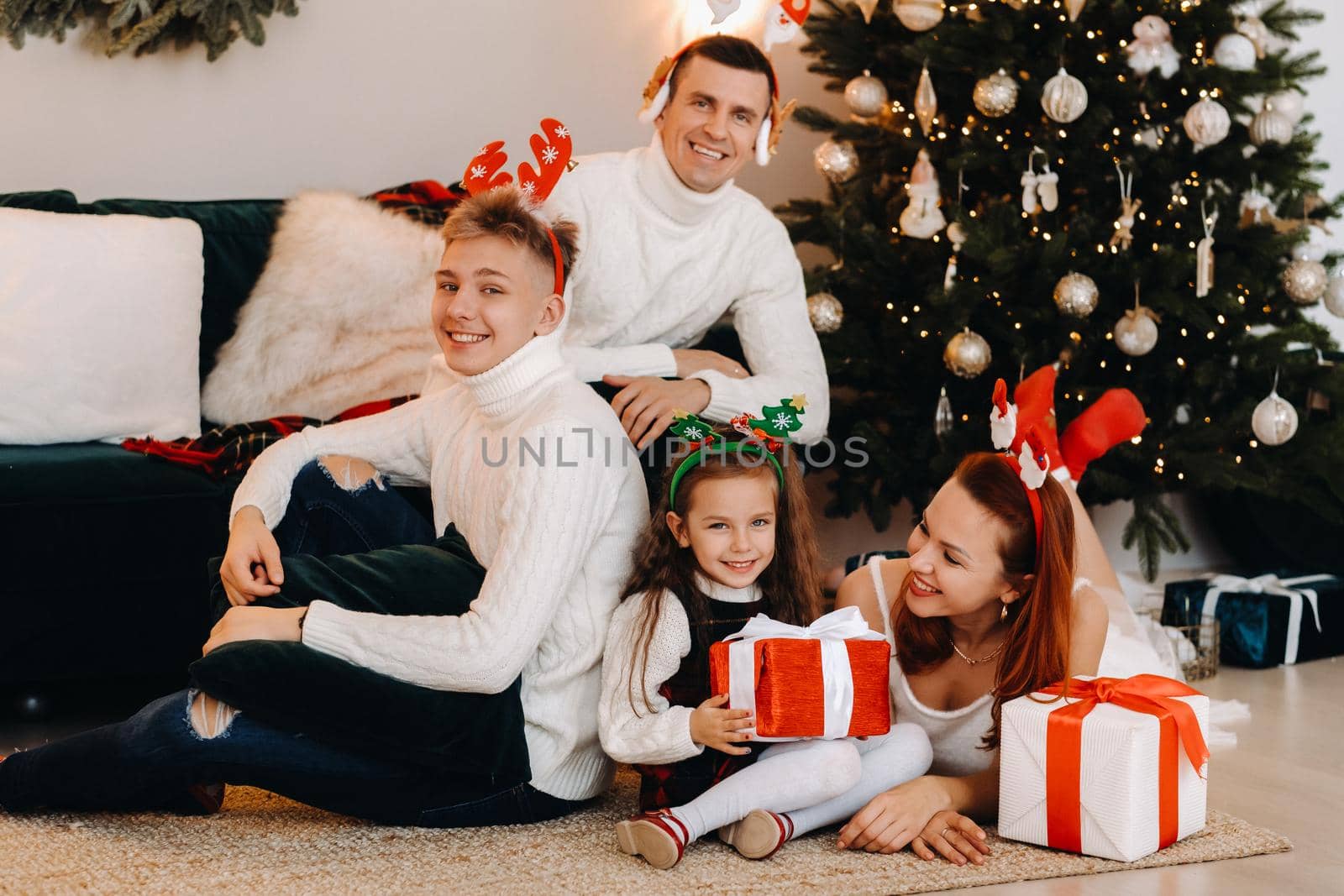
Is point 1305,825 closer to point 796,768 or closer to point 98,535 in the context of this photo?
point 796,768

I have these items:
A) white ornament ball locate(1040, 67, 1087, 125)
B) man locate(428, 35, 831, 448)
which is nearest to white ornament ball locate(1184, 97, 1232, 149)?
white ornament ball locate(1040, 67, 1087, 125)

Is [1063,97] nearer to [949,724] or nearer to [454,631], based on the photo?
[949,724]

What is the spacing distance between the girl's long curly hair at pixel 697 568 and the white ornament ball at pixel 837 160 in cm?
150

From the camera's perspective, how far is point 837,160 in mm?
3266

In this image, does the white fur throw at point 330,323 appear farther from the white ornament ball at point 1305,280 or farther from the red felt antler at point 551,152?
the white ornament ball at point 1305,280

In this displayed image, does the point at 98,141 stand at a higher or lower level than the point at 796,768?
higher

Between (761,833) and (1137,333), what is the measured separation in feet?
5.81

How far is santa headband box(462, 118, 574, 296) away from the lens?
1973mm

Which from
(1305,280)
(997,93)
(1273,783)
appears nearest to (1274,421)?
(1305,280)

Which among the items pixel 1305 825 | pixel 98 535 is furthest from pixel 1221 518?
pixel 98 535

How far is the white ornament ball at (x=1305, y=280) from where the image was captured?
3090mm

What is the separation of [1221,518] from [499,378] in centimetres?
275

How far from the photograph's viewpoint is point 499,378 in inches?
73.8

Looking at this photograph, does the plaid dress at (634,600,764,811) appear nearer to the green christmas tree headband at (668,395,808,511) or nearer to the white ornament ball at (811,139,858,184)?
the green christmas tree headband at (668,395,808,511)
